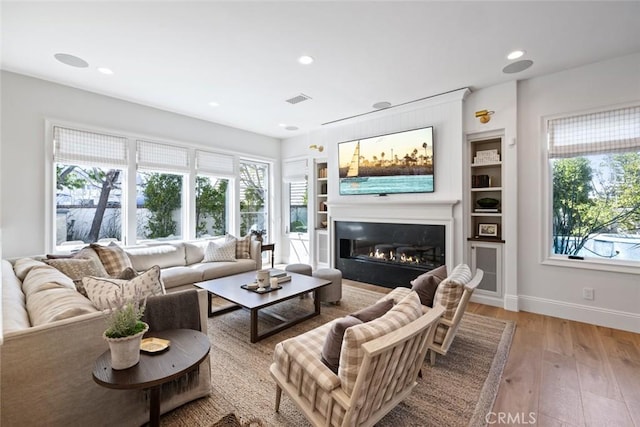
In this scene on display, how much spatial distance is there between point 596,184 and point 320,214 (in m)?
4.21

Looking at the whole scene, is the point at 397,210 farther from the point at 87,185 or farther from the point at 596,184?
the point at 87,185

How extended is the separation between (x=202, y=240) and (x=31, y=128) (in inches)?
102

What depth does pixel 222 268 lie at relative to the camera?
4.15 m

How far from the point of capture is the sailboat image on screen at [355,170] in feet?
16.0

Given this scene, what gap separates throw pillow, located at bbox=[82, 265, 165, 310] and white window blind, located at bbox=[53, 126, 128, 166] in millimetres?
2782

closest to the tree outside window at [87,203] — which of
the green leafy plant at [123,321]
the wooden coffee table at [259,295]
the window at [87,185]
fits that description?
the window at [87,185]

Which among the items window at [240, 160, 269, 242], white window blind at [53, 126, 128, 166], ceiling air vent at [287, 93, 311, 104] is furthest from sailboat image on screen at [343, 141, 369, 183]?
white window blind at [53, 126, 128, 166]

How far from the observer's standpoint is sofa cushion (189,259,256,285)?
400 centimetres

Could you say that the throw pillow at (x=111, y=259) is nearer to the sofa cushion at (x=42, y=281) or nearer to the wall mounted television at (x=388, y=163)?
the sofa cushion at (x=42, y=281)

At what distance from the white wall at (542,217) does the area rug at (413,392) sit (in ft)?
2.60

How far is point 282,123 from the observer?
532 centimetres

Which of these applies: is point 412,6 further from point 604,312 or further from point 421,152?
point 604,312

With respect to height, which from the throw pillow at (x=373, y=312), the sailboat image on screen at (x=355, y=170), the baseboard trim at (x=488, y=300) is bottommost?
the baseboard trim at (x=488, y=300)

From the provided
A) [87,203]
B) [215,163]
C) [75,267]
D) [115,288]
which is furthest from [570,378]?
[87,203]
